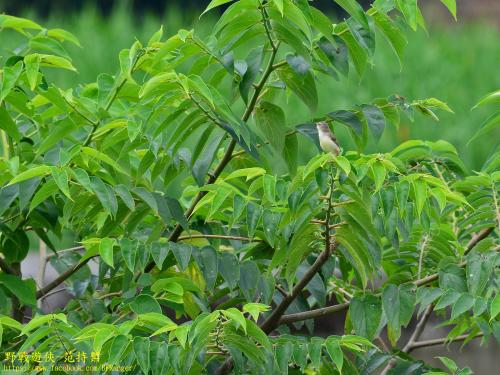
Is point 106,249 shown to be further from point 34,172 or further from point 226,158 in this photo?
point 226,158

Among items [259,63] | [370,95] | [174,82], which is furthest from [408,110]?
[370,95]

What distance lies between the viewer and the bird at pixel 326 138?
1919 mm

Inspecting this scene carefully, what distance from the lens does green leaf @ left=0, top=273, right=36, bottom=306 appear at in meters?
1.93

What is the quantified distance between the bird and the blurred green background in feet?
12.0

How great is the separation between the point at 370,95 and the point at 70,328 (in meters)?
5.14

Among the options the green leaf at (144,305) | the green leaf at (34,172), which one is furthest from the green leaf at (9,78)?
the green leaf at (144,305)

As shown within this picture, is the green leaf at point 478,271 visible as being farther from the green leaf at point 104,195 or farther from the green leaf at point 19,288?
the green leaf at point 19,288

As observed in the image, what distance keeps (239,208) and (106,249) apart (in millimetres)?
250

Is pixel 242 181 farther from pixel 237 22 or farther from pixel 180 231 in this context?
pixel 237 22

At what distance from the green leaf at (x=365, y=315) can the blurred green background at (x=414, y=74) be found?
388 centimetres

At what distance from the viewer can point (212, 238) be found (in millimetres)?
2008

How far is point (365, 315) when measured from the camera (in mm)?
1815

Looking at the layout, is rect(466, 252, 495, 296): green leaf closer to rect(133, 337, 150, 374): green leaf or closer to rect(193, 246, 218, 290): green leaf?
rect(193, 246, 218, 290): green leaf

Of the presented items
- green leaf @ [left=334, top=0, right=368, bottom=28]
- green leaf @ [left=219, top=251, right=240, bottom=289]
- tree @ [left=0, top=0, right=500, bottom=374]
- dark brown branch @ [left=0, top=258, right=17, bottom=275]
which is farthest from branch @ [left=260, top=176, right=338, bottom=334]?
dark brown branch @ [left=0, top=258, right=17, bottom=275]
